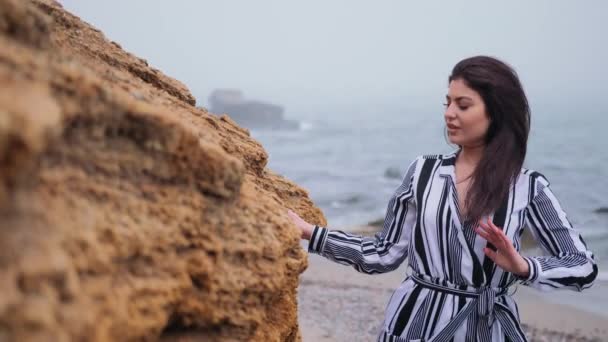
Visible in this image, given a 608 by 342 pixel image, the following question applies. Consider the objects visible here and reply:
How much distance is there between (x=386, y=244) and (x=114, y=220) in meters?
1.60

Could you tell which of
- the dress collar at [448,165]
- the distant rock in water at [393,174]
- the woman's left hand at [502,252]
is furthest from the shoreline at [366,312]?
the distant rock in water at [393,174]

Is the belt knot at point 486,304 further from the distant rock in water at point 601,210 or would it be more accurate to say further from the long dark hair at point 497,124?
the distant rock in water at point 601,210

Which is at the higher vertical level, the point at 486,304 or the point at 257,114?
the point at 257,114

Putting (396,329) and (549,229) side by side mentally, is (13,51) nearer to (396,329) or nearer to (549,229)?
(396,329)

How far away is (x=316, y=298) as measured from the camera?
366 inches

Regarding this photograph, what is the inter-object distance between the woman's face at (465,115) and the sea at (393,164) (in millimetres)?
365

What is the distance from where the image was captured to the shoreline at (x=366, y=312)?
7.90 metres

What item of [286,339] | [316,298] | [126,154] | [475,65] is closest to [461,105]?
[475,65]

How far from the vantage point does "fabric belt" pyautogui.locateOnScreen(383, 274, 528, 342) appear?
2.48 m

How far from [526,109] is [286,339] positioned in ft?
4.56

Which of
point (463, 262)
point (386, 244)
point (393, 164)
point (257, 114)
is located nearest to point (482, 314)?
point (463, 262)

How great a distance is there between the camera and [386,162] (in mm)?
36406

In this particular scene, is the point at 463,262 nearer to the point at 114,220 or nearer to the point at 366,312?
the point at 114,220

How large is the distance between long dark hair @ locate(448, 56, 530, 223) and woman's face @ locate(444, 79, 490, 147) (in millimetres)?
26
